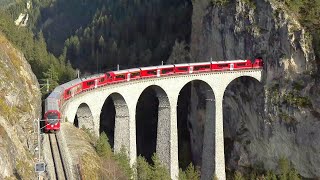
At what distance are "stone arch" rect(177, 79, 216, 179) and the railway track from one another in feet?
88.0

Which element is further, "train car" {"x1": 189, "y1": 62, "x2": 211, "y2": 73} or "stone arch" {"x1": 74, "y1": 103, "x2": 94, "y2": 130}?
"train car" {"x1": 189, "y1": 62, "x2": 211, "y2": 73}

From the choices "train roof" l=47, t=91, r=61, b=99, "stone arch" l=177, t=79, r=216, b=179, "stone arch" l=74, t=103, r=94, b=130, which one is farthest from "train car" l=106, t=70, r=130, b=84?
"stone arch" l=177, t=79, r=216, b=179

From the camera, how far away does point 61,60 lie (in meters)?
102

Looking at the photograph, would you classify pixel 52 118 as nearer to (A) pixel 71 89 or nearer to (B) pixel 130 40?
(A) pixel 71 89

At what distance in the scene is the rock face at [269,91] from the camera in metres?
53.6

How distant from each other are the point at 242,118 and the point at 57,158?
3740 centimetres

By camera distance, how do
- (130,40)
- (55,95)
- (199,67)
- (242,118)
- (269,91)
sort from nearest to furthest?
(55,95) < (199,67) < (269,91) < (242,118) < (130,40)

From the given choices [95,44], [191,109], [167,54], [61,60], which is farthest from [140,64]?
[95,44]

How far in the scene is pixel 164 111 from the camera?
54656 mm

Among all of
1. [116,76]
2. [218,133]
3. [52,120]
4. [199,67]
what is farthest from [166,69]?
[52,120]

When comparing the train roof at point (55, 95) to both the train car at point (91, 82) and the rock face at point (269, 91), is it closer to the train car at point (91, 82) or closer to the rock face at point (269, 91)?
the train car at point (91, 82)

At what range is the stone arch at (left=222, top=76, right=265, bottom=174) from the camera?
59.0 meters

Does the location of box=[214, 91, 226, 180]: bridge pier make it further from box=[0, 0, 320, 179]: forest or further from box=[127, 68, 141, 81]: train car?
box=[127, 68, 141, 81]: train car

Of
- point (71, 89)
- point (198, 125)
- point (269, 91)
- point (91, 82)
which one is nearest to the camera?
point (71, 89)
